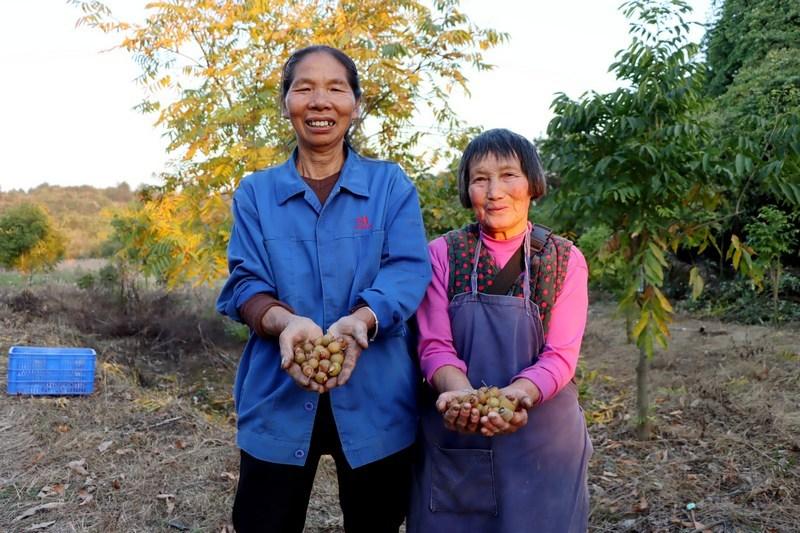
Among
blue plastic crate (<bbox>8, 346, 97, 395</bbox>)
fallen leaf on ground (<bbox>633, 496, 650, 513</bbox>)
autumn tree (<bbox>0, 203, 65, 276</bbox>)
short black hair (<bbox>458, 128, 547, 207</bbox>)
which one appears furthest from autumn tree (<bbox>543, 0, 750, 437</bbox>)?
autumn tree (<bbox>0, 203, 65, 276</bbox>)

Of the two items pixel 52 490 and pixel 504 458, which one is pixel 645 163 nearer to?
pixel 504 458

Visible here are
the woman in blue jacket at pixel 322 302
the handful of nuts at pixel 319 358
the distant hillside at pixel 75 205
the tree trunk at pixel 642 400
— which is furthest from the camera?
the distant hillside at pixel 75 205

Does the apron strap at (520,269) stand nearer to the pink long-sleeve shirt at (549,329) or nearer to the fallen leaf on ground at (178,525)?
the pink long-sleeve shirt at (549,329)

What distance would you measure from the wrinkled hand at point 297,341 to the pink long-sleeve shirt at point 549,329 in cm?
38

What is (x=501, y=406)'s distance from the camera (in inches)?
69.2

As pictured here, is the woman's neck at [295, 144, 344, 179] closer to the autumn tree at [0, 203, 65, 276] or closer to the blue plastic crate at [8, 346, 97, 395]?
the blue plastic crate at [8, 346, 97, 395]

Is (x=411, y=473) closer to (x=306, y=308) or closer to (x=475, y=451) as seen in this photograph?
(x=475, y=451)

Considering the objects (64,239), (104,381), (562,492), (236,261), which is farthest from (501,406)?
(64,239)

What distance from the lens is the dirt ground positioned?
12.1ft

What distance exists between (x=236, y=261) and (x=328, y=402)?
0.51 meters

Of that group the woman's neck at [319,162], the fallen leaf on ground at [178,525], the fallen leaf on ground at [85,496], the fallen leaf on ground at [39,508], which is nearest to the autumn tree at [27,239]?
the fallen leaf on ground at [85,496]

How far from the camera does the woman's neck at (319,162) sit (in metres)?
2.09

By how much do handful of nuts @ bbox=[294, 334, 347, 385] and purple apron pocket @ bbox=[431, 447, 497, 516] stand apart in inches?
19.8

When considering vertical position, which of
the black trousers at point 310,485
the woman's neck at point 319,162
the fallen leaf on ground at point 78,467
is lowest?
the fallen leaf on ground at point 78,467
